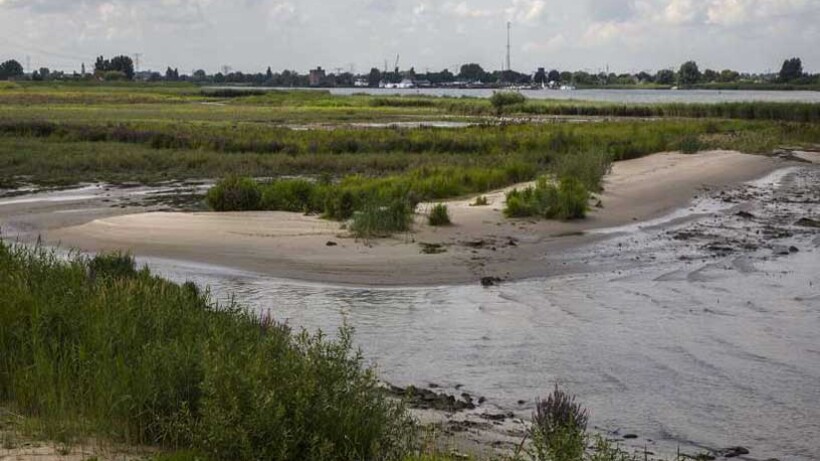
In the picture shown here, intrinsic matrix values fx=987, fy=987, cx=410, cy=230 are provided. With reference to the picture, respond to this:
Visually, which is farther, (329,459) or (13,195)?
(13,195)

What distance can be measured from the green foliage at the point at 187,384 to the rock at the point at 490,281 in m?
7.76

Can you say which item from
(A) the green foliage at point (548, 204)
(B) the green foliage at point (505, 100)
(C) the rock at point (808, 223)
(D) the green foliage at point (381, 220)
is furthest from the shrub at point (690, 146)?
(B) the green foliage at point (505, 100)

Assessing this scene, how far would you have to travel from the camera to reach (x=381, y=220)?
811 inches

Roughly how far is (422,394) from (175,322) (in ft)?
8.92

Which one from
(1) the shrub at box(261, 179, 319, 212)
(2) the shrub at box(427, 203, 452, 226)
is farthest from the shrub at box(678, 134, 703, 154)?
(2) the shrub at box(427, 203, 452, 226)

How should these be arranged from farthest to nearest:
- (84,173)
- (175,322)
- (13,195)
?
(84,173), (13,195), (175,322)

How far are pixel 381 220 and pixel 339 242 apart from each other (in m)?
1.15

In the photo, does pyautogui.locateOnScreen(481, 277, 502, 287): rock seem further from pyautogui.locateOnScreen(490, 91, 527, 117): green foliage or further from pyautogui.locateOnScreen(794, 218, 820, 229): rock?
pyautogui.locateOnScreen(490, 91, 527, 117): green foliage

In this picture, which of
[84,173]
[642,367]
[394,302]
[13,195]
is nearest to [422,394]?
[642,367]

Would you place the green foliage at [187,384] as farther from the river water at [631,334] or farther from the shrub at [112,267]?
the shrub at [112,267]

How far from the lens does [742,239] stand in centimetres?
2266

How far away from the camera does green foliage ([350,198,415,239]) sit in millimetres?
20422

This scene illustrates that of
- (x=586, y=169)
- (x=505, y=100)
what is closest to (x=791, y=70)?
(x=505, y=100)

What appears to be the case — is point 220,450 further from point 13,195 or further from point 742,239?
point 13,195
